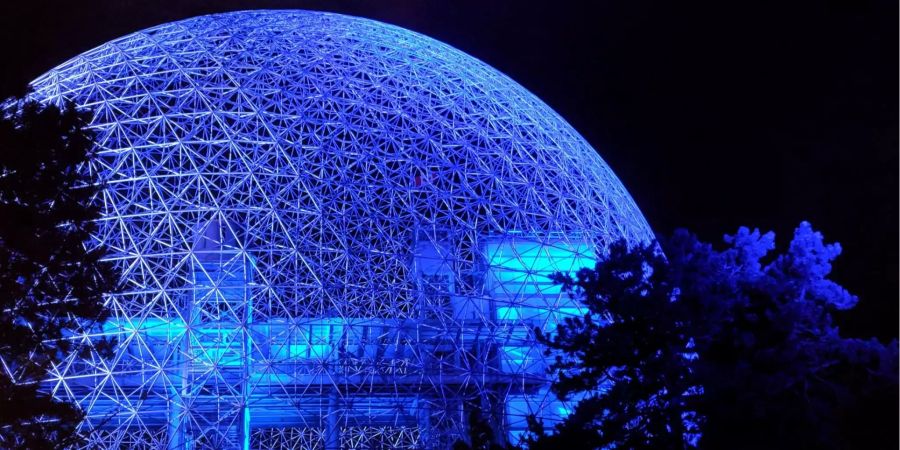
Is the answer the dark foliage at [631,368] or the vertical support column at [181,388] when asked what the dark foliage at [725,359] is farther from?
the vertical support column at [181,388]

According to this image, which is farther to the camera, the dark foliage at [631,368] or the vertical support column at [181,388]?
the vertical support column at [181,388]

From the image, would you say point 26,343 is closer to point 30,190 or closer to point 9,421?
point 9,421

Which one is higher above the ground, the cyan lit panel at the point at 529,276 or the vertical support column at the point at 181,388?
the cyan lit panel at the point at 529,276

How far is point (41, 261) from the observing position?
12.7 metres

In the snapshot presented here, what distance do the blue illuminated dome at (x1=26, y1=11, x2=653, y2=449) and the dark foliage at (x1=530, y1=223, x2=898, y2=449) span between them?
548 cm

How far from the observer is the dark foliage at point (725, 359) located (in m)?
12.8

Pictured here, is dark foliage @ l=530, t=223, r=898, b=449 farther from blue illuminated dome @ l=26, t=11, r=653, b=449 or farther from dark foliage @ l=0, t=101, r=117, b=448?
dark foliage @ l=0, t=101, r=117, b=448

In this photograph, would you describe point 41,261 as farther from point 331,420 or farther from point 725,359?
point 725,359

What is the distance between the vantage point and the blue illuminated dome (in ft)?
62.7

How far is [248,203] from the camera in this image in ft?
67.4

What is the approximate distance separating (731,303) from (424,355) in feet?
25.3

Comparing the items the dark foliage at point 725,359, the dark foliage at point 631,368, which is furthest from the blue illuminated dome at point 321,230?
the dark foliage at point 725,359

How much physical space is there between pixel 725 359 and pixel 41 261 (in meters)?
11.0

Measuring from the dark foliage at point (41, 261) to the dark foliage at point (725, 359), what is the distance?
7.32 metres
